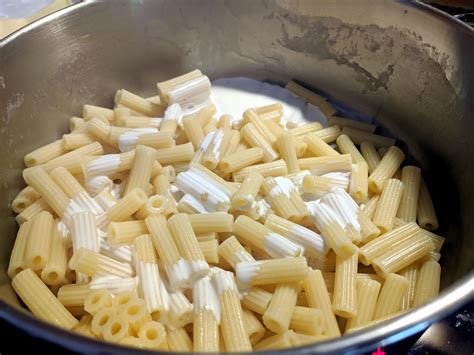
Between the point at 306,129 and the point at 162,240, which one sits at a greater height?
the point at 306,129

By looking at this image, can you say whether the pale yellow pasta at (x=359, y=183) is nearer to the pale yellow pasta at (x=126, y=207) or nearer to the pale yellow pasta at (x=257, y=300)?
the pale yellow pasta at (x=257, y=300)

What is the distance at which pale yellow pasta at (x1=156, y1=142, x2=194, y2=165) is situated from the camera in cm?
147

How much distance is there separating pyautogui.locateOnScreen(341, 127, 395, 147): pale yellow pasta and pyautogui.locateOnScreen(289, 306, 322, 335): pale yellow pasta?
2.47 feet

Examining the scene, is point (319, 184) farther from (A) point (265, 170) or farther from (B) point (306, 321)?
(B) point (306, 321)

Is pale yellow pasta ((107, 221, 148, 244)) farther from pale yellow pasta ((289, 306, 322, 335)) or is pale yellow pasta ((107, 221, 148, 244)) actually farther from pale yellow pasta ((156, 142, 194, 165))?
pale yellow pasta ((289, 306, 322, 335))

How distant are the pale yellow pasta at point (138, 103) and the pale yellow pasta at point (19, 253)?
568mm

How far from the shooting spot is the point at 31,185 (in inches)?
53.5

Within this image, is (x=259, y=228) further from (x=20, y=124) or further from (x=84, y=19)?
(x=84, y=19)

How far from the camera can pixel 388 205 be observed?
4.42 ft

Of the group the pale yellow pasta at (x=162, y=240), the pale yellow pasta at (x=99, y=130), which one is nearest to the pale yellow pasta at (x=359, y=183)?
the pale yellow pasta at (x=162, y=240)

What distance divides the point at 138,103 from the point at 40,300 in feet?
2.65

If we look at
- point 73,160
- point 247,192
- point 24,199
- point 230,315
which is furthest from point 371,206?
point 24,199

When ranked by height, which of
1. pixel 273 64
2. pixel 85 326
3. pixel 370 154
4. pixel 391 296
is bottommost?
pixel 85 326

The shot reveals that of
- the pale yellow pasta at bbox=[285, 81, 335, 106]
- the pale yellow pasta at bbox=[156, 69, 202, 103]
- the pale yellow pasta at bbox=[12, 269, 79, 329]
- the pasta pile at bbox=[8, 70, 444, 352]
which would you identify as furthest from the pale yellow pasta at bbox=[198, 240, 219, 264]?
the pale yellow pasta at bbox=[285, 81, 335, 106]
